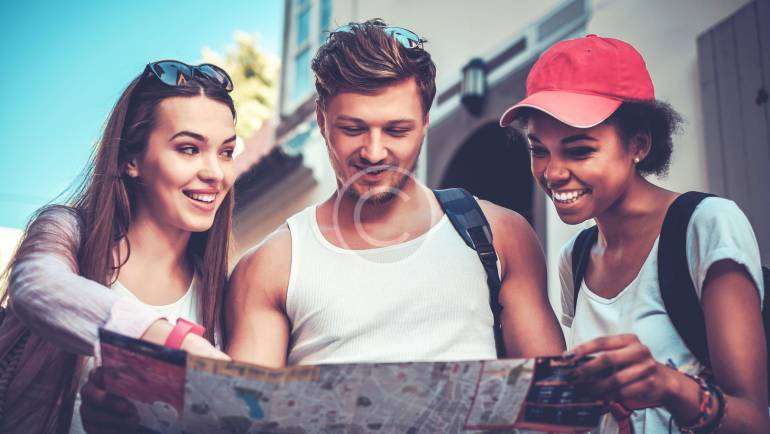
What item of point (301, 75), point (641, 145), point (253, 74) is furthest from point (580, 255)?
point (253, 74)

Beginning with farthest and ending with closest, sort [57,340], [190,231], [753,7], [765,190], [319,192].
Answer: [319,192] < [753,7] < [765,190] < [190,231] < [57,340]

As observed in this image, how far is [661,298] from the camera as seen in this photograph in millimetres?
2287

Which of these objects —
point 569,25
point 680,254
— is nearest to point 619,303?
point 680,254

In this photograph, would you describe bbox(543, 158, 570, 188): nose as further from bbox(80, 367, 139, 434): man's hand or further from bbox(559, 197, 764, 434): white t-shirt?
bbox(80, 367, 139, 434): man's hand

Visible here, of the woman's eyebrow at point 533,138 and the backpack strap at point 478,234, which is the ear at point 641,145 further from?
the backpack strap at point 478,234

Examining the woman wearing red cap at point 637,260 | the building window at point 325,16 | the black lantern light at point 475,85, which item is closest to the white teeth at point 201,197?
the woman wearing red cap at point 637,260

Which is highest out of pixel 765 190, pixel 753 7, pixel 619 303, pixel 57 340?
pixel 753 7

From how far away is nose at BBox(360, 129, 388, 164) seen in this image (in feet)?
7.91

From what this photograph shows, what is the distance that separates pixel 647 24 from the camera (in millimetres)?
5184

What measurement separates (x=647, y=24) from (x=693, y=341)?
3.53 metres

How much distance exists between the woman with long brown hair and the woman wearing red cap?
3.52 ft

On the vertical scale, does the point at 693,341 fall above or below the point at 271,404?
above

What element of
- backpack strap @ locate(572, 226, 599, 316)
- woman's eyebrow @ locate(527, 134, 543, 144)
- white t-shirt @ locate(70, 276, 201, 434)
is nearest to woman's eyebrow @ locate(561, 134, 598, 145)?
woman's eyebrow @ locate(527, 134, 543, 144)

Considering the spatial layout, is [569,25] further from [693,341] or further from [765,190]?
[693,341]
